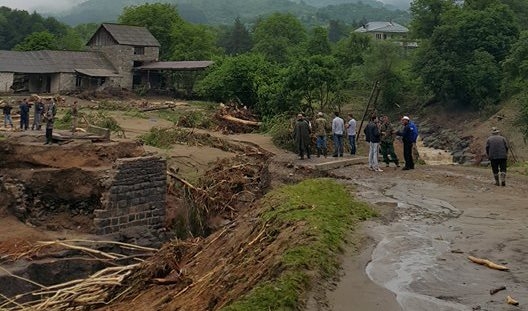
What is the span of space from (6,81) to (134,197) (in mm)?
37457

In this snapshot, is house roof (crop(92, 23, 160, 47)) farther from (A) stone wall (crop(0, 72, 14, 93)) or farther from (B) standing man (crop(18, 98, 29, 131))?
(B) standing man (crop(18, 98, 29, 131))

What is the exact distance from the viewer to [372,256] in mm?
8516

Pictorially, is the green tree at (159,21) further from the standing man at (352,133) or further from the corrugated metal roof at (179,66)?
the standing man at (352,133)

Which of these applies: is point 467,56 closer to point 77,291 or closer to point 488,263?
point 488,263

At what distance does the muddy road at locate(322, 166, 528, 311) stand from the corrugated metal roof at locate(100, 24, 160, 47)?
145 ft

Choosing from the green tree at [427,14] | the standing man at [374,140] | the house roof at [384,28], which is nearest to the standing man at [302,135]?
the standing man at [374,140]

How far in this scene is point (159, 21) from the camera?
68.7 m

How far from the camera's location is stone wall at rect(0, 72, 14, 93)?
156ft

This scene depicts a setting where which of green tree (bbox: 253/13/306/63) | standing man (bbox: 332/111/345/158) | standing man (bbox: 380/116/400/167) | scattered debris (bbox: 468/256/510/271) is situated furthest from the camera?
green tree (bbox: 253/13/306/63)

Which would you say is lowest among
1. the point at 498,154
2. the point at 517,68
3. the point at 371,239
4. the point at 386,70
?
the point at 371,239

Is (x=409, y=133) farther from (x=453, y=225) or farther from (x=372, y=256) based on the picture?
(x=372, y=256)

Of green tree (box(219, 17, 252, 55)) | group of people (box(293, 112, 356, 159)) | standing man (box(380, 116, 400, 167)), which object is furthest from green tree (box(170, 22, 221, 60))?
standing man (box(380, 116, 400, 167))

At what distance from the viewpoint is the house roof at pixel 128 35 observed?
55.2 m

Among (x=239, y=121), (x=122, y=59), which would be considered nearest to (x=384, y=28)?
(x=122, y=59)
